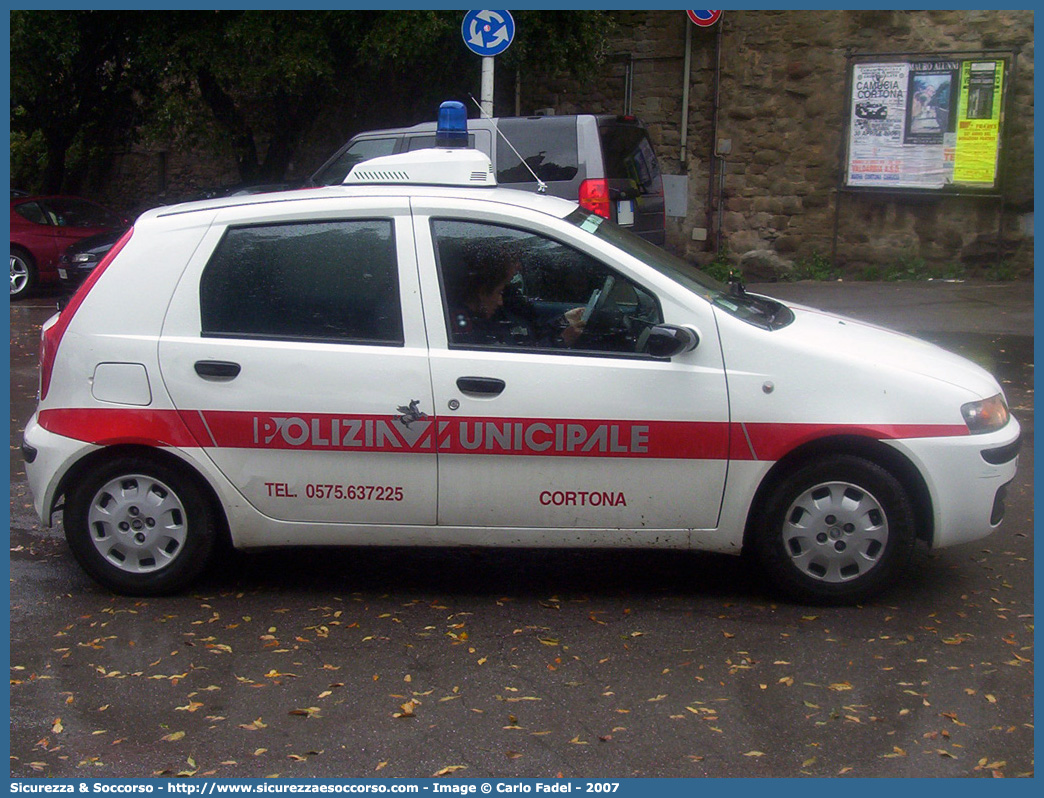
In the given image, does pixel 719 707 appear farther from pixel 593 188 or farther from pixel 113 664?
pixel 593 188

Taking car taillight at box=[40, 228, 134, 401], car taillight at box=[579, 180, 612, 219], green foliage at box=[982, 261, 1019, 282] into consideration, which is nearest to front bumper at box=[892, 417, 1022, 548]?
car taillight at box=[40, 228, 134, 401]

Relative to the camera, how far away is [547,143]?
11.7m

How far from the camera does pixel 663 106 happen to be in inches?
665

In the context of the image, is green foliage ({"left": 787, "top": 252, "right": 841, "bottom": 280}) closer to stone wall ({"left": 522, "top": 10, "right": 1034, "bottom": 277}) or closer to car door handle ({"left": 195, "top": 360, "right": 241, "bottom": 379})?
stone wall ({"left": 522, "top": 10, "right": 1034, "bottom": 277})

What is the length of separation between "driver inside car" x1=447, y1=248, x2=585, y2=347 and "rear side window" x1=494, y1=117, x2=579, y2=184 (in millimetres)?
6806

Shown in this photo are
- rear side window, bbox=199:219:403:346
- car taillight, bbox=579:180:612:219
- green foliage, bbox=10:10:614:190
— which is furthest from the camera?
green foliage, bbox=10:10:614:190

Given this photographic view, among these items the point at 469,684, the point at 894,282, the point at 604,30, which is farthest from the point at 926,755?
the point at 604,30

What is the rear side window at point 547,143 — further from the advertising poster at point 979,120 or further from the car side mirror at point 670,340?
the car side mirror at point 670,340

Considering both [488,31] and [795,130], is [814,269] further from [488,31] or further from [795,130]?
[488,31]

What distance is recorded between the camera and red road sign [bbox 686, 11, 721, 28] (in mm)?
15977

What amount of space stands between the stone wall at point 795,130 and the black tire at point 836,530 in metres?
11.8

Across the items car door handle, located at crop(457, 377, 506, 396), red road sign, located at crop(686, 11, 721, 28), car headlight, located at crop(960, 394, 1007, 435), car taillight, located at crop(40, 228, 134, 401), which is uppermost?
red road sign, located at crop(686, 11, 721, 28)

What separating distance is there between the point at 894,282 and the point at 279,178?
9.64 meters

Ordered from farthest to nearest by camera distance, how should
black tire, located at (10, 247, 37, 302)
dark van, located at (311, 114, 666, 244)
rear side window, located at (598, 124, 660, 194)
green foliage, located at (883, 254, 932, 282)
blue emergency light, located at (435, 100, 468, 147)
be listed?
black tire, located at (10, 247, 37, 302) → green foliage, located at (883, 254, 932, 282) → rear side window, located at (598, 124, 660, 194) → dark van, located at (311, 114, 666, 244) → blue emergency light, located at (435, 100, 468, 147)
